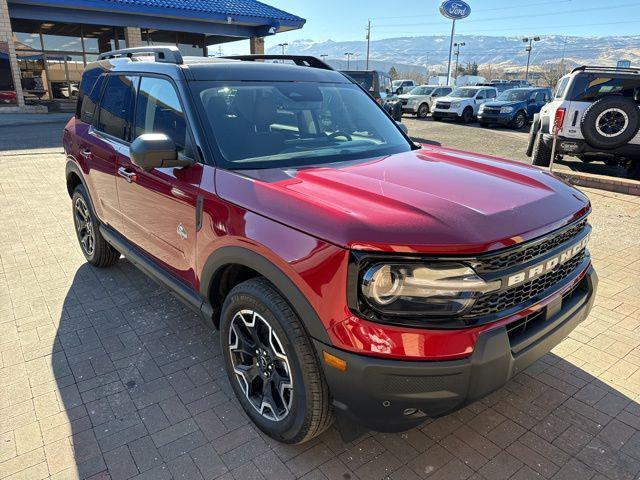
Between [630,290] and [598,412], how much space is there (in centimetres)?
204

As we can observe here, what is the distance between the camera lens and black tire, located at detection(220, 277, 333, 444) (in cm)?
217

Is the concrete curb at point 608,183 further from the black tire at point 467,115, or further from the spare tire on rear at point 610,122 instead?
the black tire at point 467,115

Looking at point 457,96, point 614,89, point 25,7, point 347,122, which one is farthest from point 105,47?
point 347,122

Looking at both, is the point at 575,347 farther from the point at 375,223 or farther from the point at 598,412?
the point at 375,223

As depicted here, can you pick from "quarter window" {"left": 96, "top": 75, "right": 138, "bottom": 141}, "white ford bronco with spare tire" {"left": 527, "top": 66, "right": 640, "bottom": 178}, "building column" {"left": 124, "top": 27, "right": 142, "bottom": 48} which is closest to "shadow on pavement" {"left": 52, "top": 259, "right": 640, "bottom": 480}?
"quarter window" {"left": 96, "top": 75, "right": 138, "bottom": 141}

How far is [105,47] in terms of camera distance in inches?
941

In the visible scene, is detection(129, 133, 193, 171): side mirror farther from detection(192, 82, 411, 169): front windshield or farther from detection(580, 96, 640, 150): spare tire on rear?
detection(580, 96, 640, 150): spare tire on rear

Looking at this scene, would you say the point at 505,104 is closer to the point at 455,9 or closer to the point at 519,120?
the point at 519,120

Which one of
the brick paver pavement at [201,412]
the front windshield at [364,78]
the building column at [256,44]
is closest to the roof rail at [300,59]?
the brick paver pavement at [201,412]

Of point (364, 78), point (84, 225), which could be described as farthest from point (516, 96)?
point (84, 225)

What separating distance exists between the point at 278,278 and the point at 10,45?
22.7 m

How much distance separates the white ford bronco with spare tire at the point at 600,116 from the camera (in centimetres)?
825

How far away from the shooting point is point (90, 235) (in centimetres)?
477

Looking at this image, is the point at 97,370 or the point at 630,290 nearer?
the point at 97,370
